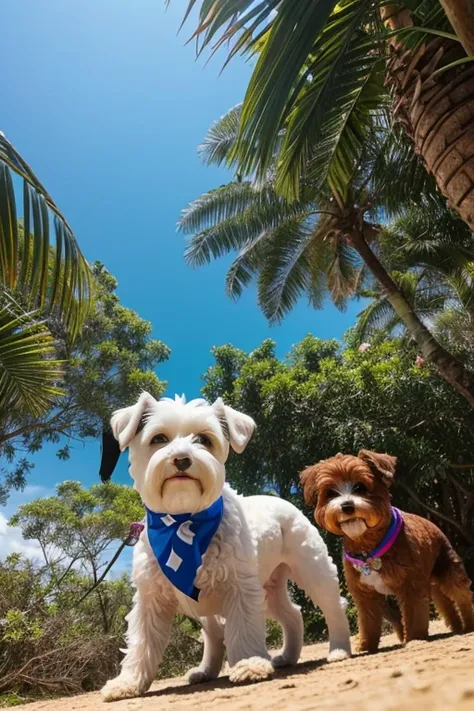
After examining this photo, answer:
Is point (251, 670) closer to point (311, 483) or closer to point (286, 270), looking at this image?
point (311, 483)

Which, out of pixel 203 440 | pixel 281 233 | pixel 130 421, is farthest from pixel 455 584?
pixel 281 233

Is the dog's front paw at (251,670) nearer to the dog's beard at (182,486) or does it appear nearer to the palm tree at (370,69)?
the dog's beard at (182,486)

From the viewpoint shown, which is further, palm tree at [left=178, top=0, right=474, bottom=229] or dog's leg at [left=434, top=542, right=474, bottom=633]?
dog's leg at [left=434, top=542, right=474, bottom=633]

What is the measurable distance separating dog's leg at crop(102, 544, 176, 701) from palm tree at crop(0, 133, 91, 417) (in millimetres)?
2554

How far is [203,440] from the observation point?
3.00 meters

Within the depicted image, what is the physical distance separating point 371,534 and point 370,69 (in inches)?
142

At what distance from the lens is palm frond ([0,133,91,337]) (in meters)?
4.32

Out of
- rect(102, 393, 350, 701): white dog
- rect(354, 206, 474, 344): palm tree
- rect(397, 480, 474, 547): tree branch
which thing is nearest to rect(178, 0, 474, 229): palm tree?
rect(102, 393, 350, 701): white dog

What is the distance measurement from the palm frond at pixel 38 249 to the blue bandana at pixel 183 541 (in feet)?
7.97

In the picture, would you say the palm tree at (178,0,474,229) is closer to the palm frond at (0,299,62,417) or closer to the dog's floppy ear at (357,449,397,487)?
the dog's floppy ear at (357,449,397,487)

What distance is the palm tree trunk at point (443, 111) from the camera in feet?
11.1

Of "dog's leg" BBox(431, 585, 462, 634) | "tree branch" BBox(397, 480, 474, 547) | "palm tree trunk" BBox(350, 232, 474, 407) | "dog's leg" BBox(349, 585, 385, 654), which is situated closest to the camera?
"dog's leg" BBox(349, 585, 385, 654)

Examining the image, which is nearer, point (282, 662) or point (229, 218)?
point (282, 662)

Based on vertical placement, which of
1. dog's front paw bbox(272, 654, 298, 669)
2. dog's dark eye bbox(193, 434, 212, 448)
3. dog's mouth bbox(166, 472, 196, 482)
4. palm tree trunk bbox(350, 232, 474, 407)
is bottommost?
dog's front paw bbox(272, 654, 298, 669)
